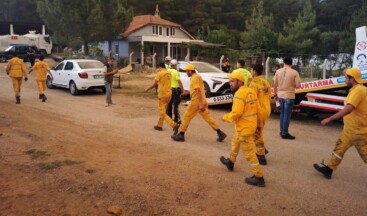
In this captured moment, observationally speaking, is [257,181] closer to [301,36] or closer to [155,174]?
[155,174]

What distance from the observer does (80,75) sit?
1474 cm

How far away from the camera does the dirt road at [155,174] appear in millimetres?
4484

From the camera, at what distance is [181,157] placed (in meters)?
6.52

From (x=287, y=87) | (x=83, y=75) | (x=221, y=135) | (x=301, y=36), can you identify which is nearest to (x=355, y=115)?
(x=287, y=87)

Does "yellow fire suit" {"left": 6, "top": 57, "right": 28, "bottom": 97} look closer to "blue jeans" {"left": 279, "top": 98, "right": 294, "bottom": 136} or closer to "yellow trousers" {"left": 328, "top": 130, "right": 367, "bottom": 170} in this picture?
"blue jeans" {"left": 279, "top": 98, "right": 294, "bottom": 136}

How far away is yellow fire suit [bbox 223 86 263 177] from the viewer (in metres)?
5.10

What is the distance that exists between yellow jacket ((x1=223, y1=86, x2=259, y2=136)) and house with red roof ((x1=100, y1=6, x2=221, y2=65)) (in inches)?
1222

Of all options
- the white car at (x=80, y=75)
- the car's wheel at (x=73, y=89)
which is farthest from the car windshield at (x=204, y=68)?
the car's wheel at (x=73, y=89)

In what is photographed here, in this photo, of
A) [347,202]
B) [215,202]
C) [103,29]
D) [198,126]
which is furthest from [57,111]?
[103,29]

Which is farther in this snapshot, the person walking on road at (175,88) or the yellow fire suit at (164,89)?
A: the person walking on road at (175,88)

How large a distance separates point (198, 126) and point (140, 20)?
3409 centimetres

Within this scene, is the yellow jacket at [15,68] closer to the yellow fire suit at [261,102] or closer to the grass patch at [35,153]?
the grass patch at [35,153]

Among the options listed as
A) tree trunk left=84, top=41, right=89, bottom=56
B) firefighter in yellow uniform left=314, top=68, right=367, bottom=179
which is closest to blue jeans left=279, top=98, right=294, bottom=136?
firefighter in yellow uniform left=314, top=68, right=367, bottom=179

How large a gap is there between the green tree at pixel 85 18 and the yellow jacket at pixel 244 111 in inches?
1069
